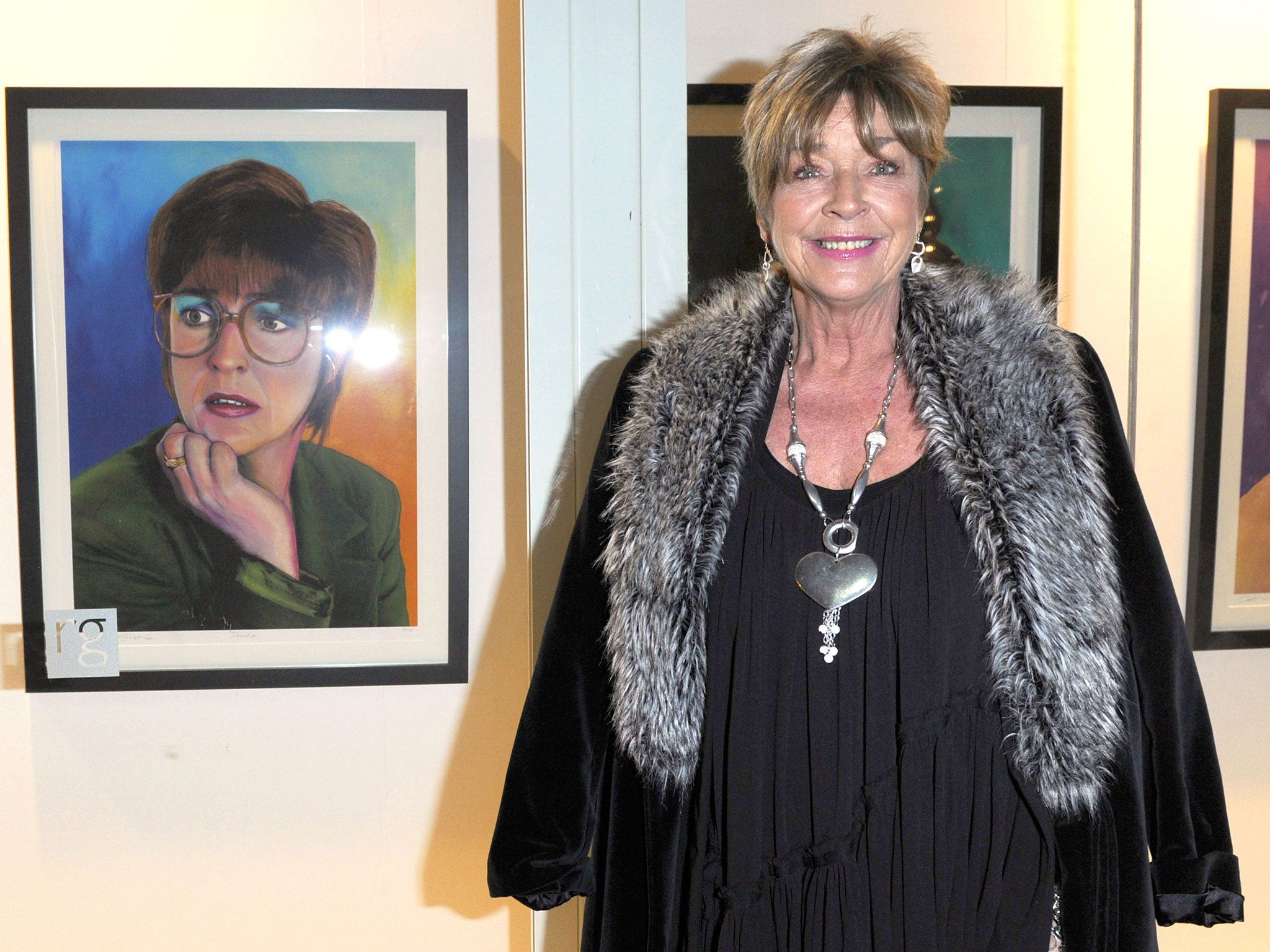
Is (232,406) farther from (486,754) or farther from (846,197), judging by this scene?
(846,197)

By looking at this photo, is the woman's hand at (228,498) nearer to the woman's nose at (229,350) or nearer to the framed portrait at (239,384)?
the framed portrait at (239,384)

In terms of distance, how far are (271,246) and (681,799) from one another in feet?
3.36

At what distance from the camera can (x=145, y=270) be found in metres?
1.45

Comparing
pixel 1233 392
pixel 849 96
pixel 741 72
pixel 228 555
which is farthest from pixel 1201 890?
pixel 228 555

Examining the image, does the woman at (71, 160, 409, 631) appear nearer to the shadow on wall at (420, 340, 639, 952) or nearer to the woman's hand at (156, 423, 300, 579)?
the woman's hand at (156, 423, 300, 579)

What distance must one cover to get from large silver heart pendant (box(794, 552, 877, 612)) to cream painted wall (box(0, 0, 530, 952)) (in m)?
0.61

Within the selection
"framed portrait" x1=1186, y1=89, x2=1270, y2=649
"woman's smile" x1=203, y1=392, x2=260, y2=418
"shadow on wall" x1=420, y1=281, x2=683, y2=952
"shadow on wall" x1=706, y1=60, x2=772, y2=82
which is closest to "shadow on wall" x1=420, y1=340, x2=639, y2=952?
"shadow on wall" x1=420, y1=281, x2=683, y2=952

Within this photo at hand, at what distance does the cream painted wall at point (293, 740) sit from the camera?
146cm

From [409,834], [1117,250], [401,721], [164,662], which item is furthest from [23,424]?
[1117,250]

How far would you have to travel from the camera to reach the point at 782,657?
1008mm

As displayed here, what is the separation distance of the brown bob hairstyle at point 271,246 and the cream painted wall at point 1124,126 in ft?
1.97

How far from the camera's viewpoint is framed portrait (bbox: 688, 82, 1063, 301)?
1.26 m

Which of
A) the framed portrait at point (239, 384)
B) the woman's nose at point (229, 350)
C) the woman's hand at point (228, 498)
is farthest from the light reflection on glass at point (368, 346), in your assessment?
the woman's hand at point (228, 498)

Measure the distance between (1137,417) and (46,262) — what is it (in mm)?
1591
